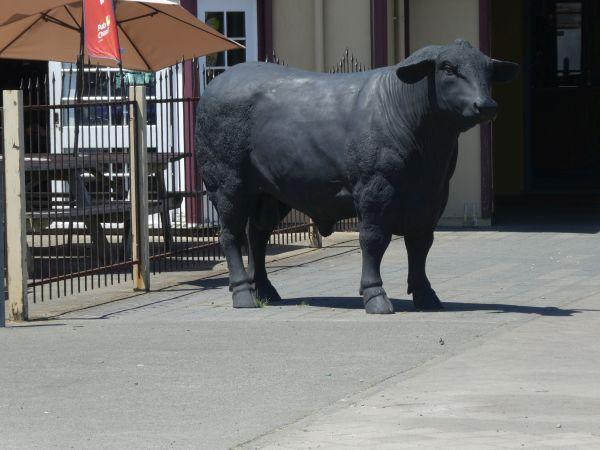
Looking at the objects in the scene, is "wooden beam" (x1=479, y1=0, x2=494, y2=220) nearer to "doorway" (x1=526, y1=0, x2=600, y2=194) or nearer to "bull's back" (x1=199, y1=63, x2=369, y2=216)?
"doorway" (x1=526, y1=0, x2=600, y2=194)

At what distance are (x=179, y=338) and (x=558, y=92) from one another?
43.0ft

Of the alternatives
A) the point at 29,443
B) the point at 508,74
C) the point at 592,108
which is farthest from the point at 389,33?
the point at 29,443

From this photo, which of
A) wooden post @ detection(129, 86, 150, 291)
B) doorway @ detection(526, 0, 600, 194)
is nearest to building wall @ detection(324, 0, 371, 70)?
doorway @ detection(526, 0, 600, 194)

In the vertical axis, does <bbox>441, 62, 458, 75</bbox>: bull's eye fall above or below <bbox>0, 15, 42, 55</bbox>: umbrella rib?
below

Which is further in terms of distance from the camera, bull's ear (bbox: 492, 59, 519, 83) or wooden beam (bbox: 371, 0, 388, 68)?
wooden beam (bbox: 371, 0, 388, 68)

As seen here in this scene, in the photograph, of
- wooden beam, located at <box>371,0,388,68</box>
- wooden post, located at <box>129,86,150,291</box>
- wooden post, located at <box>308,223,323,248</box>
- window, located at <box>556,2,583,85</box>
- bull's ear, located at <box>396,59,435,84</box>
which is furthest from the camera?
window, located at <box>556,2,583,85</box>

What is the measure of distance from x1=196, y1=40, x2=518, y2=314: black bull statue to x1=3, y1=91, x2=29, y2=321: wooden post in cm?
151

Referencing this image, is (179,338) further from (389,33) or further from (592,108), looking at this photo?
(592,108)

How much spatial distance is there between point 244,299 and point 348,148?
1558 mm

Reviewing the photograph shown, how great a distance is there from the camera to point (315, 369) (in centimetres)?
971

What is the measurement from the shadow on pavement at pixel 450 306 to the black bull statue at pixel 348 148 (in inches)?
6.8

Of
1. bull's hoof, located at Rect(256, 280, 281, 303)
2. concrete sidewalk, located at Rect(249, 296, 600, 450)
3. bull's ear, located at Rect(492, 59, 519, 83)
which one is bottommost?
concrete sidewalk, located at Rect(249, 296, 600, 450)

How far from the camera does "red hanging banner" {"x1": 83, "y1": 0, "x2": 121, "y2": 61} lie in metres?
15.1

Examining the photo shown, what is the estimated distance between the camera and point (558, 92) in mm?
23109
